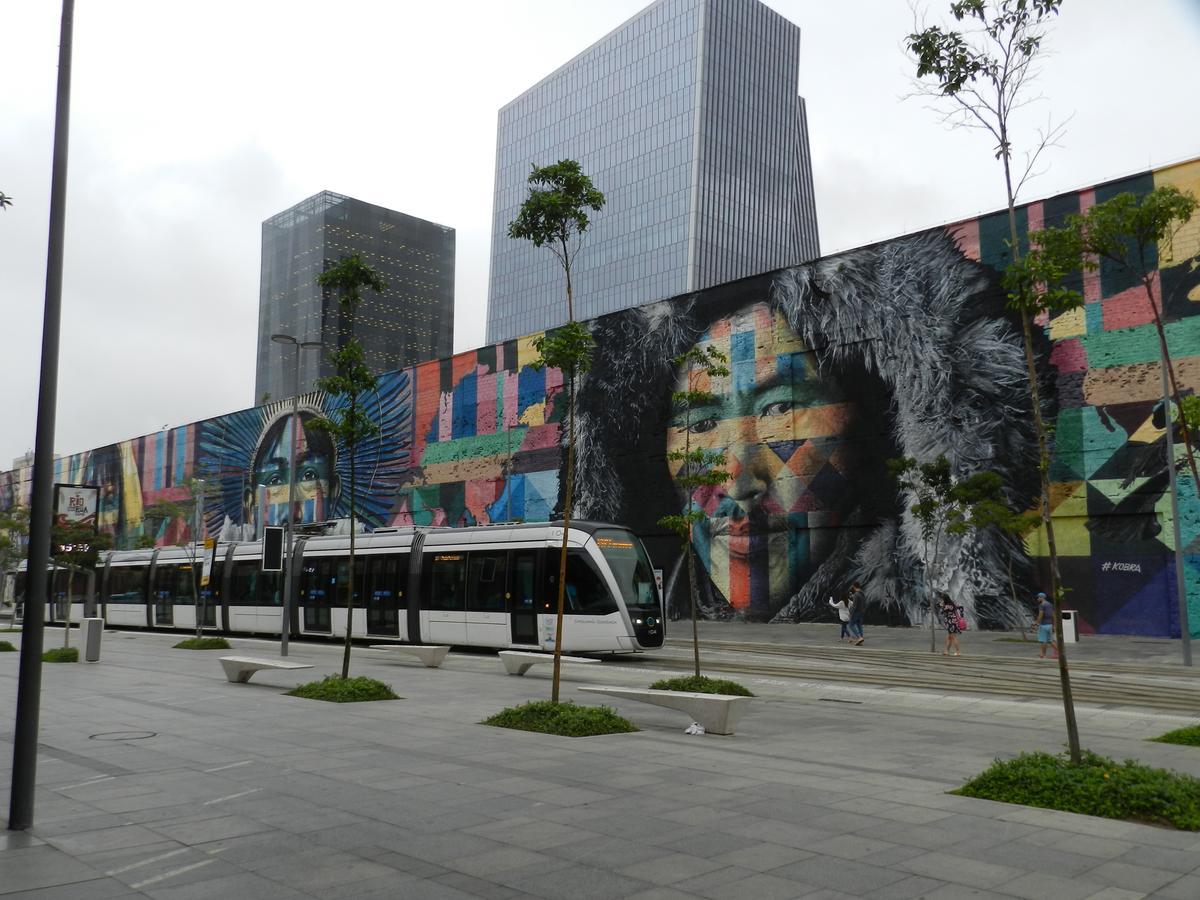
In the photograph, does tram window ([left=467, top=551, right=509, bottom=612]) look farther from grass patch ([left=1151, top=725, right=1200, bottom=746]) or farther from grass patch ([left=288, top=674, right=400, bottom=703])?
grass patch ([left=1151, top=725, right=1200, bottom=746])

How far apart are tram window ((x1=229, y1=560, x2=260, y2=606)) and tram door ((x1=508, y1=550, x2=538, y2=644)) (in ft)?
44.8

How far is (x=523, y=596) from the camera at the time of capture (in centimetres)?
2598

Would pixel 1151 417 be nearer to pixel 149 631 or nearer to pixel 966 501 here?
pixel 966 501

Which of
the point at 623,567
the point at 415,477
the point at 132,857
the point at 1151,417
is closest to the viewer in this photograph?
the point at 132,857

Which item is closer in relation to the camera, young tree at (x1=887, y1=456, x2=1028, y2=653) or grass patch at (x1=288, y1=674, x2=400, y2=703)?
grass patch at (x1=288, y1=674, x2=400, y2=703)

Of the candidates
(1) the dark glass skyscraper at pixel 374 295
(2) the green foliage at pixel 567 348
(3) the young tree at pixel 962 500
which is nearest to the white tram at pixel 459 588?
(3) the young tree at pixel 962 500

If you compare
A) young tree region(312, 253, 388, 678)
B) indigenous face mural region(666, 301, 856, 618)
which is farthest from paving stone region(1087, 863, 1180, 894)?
indigenous face mural region(666, 301, 856, 618)

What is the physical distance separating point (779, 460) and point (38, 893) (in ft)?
121

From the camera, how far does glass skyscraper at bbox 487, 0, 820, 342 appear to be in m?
121

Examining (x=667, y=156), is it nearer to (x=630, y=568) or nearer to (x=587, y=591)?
(x=630, y=568)

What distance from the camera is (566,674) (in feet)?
71.5

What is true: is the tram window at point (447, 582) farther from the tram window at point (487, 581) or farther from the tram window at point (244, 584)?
the tram window at point (244, 584)

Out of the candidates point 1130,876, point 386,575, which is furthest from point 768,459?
point 1130,876

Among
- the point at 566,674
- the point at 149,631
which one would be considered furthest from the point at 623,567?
the point at 149,631
